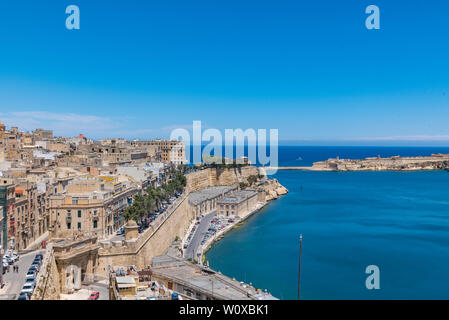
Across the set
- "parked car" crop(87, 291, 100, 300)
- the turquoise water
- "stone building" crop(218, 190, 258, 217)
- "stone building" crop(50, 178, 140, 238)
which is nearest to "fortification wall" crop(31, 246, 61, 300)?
"parked car" crop(87, 291, 100, 300)

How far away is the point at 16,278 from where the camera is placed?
11.1 metres

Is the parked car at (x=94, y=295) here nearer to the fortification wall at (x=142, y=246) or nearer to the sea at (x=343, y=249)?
the fortification wall at (x=142, y=246)

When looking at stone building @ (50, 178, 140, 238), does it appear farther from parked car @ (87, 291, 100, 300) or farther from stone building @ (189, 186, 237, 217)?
stone building @ (189, 186, 237, 217)

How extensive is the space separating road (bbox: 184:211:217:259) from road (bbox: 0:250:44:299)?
970 cm

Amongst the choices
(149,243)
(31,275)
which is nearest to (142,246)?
(149,243)

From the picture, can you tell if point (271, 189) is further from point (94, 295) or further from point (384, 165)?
point (384, 165)

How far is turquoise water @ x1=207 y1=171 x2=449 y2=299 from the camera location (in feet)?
63.6

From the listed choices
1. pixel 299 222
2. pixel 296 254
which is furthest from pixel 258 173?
pixel 296 254

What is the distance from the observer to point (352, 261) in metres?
23.3

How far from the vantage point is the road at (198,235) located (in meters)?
22.5

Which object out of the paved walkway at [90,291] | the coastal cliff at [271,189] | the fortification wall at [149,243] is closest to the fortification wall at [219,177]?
the coastal cliff at [271,189]

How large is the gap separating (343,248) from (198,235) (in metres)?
9.58

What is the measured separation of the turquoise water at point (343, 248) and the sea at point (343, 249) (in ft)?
0.14
